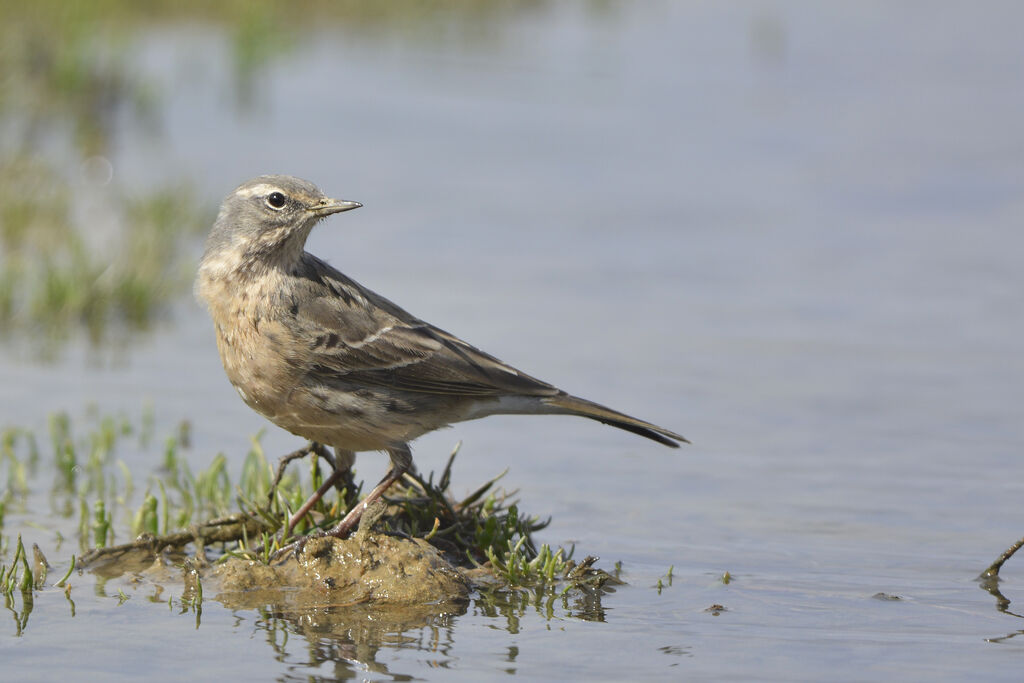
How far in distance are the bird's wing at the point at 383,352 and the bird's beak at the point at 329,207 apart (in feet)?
1.19

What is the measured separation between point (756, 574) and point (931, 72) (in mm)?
13569

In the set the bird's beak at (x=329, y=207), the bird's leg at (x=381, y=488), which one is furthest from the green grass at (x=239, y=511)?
the bird's beak at (x=329, y=207)

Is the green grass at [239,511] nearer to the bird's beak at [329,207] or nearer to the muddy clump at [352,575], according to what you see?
the muddy clump at [352,575]

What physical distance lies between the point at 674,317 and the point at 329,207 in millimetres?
4877

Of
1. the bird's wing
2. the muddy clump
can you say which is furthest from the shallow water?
the bird's wing

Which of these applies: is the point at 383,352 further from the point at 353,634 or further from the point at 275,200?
the point at 353,634

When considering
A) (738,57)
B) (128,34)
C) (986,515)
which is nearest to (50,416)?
(986,515)

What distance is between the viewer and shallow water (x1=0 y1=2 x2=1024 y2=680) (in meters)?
6.50

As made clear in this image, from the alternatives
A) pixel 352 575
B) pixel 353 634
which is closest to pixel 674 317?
pixel 352 575

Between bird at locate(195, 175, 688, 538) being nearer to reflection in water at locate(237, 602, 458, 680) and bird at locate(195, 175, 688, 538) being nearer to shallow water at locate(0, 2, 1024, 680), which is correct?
reflection in water at locate(237, 602, 458, 680)

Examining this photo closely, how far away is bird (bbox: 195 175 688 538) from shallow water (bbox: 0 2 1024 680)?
0.91 meters

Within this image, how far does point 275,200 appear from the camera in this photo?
7.22 meters

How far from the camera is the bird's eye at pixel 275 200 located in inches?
284

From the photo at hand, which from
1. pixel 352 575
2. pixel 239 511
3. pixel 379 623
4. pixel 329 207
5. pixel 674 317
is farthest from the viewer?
pixel 674 317
